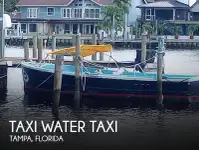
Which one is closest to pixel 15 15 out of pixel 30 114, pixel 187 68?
pixel 187 68

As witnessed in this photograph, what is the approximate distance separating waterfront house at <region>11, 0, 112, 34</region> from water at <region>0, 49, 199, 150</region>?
52.7 m

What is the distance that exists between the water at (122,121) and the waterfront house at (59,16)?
52.7 metres

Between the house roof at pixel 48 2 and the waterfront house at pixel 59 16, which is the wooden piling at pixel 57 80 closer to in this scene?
the waterfront house at pixel 59 16

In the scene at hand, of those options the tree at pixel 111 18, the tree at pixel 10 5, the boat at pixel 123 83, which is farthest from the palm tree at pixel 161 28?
the boat at pixel 123 83

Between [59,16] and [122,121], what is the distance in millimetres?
64255

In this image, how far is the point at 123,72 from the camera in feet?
97.3

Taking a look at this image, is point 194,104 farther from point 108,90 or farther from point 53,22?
point 53,22

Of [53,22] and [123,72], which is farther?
[53,22]

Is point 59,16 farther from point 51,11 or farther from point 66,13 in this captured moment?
point 51,11

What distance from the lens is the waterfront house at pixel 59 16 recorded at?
85188 mm

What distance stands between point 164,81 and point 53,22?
59710mm

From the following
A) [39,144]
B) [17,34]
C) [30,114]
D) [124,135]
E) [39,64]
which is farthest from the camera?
[17,34]

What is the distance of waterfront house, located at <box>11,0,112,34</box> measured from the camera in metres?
85.2

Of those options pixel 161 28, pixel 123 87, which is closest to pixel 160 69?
pixel 123 87
